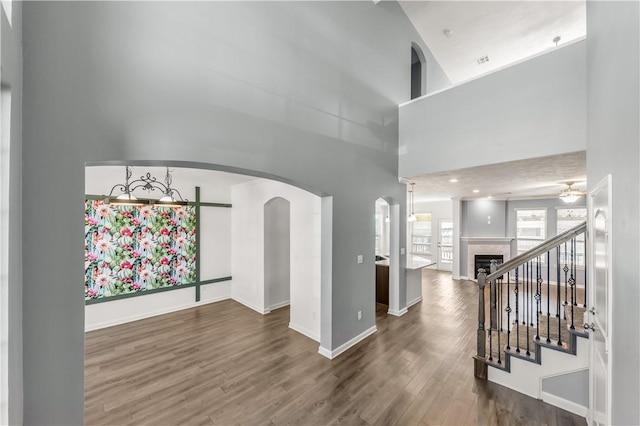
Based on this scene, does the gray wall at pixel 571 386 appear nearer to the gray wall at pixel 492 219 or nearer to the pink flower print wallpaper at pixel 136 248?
the pink flower print wallpaper at pixel 136 248

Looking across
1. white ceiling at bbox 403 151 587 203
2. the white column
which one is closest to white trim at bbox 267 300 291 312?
white ceiling at bbox 403 151 587 203

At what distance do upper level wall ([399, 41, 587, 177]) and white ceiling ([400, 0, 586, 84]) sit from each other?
3.78 ft

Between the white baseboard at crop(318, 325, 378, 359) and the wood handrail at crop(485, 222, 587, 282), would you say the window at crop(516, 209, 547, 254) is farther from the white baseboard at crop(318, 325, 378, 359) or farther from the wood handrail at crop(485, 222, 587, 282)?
the white baseboard at crop(318, 325, 378, 359)

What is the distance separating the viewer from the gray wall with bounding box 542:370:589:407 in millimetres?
2449

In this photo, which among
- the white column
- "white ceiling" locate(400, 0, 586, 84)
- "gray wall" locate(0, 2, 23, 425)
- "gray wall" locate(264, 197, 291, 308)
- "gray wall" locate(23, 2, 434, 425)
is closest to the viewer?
"gray wall" locate(0, 2, 23, 425)

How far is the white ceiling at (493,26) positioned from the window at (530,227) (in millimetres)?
4435

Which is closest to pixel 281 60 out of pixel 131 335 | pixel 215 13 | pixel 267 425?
pixel 215 13

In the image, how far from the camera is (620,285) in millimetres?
1480

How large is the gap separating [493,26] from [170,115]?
6.70 meters

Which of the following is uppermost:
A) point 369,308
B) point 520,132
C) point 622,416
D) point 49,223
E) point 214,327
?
point 520,132

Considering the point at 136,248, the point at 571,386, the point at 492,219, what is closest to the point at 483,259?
the point at 492,219

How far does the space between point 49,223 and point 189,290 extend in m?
4.43

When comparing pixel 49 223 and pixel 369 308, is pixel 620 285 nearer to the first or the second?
pixel 369 308

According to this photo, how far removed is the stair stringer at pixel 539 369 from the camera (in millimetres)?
2469
